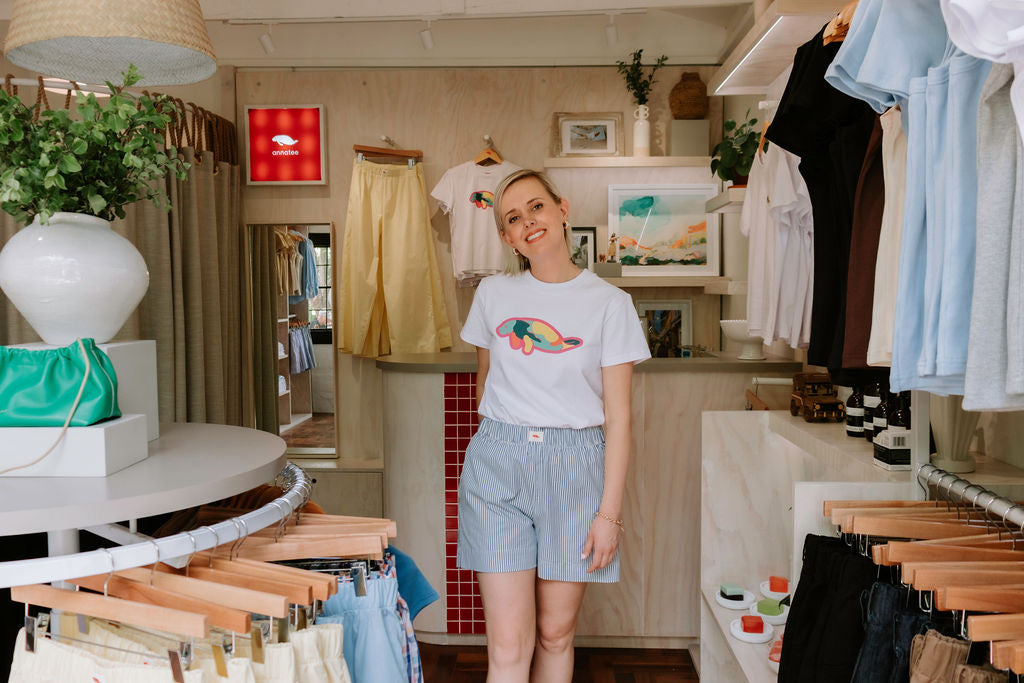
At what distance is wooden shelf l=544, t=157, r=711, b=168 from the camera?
14.0 feet

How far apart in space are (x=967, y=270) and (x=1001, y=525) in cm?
63

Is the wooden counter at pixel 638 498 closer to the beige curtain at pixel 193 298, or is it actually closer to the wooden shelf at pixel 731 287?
the wooden shelf at pixel 731 287

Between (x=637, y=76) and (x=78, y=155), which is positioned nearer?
(x=78, y=155)

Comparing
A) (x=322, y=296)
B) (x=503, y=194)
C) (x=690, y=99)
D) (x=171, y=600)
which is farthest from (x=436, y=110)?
(x=171, y=600)

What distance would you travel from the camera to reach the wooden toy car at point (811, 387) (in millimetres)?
2451

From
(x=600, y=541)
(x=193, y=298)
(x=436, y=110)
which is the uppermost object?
(x=436, y=110)

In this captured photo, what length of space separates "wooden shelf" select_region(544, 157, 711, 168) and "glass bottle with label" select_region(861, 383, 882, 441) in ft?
7.99

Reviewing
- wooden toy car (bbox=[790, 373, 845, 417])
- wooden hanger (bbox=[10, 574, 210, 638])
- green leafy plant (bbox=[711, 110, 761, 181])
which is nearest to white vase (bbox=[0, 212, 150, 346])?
wooden hanger (bbox=[10, 574, 210, 638])

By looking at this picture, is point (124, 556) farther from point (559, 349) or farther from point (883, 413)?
point (883, 413)

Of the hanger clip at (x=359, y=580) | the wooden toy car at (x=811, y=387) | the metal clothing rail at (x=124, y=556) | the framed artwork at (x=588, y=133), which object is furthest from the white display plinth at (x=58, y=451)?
the framed artwork at (x=588, y=133)

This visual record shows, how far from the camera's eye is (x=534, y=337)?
2.05 meters

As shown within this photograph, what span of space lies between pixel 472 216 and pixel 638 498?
6.08 ft

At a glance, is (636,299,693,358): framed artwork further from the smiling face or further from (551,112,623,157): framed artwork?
the smiling face

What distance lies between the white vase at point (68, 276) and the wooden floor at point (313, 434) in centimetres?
315
